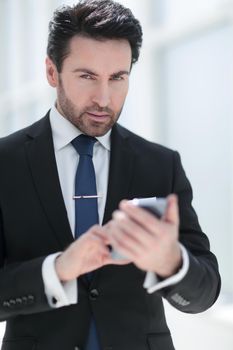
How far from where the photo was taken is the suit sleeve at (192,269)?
151 centimetres

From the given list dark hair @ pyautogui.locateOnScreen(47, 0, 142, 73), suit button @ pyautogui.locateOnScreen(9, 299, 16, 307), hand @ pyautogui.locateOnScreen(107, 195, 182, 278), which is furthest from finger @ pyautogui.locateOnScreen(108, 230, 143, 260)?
dark hair @ pyautogui.locateOnScreen(47, 0, 142, 73)

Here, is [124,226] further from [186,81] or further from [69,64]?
[186,81]

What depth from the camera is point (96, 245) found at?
1.42 metres

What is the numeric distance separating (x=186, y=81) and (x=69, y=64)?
7.69ft

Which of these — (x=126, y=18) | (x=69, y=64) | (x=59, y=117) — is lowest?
(x=59, y=117)

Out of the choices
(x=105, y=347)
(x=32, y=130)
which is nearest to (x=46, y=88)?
(x=32, y=130)

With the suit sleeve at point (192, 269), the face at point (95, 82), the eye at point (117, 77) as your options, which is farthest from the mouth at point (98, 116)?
the suit sleeve at point (192, 269)

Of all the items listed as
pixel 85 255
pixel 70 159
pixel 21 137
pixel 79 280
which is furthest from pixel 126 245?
pixel 21 137

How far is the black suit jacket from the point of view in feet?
5.27

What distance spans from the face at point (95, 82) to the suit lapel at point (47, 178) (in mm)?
109

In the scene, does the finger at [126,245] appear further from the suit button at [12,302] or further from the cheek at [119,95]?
the cheek at [119,95]

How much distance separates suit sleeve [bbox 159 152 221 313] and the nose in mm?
297

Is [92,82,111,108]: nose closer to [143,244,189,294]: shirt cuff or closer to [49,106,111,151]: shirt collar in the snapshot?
[49,106,111,151]: shirt collar

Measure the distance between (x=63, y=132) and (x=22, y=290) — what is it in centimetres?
52
